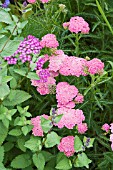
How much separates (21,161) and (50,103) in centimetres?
32

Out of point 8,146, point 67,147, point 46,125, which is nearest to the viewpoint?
point 46,125

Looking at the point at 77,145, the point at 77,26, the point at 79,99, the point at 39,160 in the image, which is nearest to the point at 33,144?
the point at 39,160

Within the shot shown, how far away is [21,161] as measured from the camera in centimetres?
159

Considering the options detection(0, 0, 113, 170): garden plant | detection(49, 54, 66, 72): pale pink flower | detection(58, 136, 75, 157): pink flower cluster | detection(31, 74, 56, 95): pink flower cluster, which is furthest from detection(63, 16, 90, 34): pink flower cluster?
detection(58, 136, 75, 157): pink flower cluster

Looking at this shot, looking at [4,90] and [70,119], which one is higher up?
[4,90]

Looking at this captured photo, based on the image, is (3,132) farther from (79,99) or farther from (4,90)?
(79,99)

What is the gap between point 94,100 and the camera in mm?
1724

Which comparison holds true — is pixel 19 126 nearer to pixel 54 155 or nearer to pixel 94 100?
pixel 54 155

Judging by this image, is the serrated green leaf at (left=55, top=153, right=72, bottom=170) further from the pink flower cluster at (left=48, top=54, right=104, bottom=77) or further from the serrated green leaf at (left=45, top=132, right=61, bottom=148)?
the pink flower cluster at (left=48, top=54, right=104, bottom=77)

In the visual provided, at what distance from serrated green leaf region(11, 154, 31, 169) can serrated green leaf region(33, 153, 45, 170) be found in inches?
2.7

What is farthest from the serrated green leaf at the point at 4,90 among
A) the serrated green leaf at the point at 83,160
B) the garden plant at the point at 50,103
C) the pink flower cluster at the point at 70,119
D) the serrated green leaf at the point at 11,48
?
the serrated green leaf at the point at 83,160

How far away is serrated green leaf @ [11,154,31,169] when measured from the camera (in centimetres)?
157

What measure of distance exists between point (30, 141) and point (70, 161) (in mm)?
161

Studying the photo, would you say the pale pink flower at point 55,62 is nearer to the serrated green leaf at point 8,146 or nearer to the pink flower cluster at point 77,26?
the pink flower cluster at point 77,26
